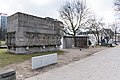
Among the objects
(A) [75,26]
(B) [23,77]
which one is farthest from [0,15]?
(B) [23,77]

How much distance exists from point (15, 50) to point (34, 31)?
296cm

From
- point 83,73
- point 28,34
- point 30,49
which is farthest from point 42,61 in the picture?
point 30,49

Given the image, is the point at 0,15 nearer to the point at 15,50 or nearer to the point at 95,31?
the point at 95,31

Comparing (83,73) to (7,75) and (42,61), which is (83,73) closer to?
(42,61)

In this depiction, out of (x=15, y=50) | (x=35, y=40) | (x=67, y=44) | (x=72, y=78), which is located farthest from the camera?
(x=67, y=44)

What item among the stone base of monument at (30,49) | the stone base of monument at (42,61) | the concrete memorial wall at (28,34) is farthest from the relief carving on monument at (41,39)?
the stone base of monument at (42,61)

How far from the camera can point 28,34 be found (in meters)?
16.4

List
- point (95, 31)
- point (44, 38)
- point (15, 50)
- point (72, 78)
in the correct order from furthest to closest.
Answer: point (95, 31) < point (44, 38) < point (15, 50) < point (72, 78)

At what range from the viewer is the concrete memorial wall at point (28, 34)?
15.7 meters

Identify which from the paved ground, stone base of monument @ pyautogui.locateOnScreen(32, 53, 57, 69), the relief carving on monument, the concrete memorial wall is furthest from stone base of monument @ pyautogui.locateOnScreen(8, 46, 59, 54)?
the paved ground

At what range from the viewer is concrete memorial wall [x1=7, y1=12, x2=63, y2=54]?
51.4ft

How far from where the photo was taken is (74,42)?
3294 centimetres

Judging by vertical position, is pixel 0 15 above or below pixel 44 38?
above

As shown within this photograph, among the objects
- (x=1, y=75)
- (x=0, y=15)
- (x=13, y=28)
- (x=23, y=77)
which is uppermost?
(x=0, y=15)
